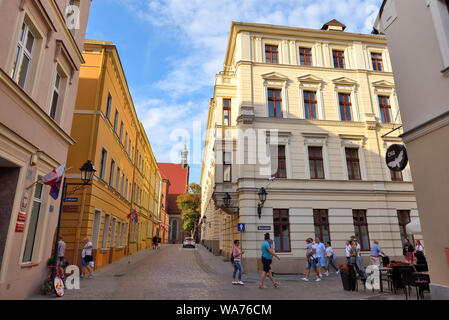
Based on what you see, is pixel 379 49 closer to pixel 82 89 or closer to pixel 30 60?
pixel 82 89

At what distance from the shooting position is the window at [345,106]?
19.8 metres

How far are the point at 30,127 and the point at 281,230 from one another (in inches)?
535

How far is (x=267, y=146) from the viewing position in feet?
59.2

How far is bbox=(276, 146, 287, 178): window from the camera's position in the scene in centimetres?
1791

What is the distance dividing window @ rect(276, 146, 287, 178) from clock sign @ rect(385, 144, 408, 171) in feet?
26.8

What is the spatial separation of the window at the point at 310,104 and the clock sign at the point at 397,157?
969cm

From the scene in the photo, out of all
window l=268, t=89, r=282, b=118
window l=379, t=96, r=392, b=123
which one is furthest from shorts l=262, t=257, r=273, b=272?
window l=379, t=96, r=392, b=123

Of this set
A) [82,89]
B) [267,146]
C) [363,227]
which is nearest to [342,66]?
[267,146]

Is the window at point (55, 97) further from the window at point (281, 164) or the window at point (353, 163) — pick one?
the window at point (353, 163)

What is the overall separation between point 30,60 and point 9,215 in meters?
4.38

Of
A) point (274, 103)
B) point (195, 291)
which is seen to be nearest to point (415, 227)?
point (195, 291)

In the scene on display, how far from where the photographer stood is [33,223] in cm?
856

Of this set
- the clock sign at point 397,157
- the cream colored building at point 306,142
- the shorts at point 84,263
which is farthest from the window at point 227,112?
the shorts at point 84,263

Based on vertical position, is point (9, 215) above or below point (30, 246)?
above
